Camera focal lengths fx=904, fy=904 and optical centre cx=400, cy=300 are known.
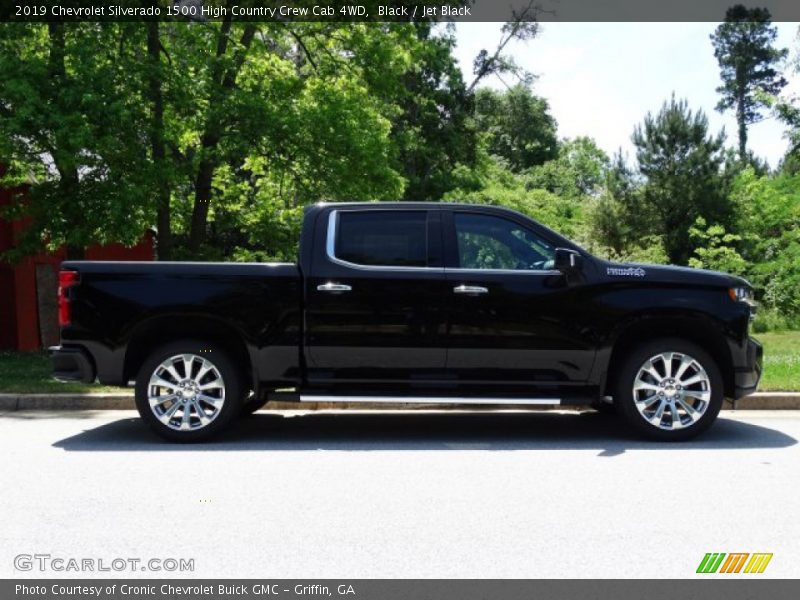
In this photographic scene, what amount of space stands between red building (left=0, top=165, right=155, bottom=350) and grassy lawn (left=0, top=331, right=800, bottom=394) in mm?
1877

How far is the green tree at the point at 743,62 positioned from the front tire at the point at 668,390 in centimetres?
6259

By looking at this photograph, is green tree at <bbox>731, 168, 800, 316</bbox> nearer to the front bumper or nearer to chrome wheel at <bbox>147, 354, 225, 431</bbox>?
the front bumper

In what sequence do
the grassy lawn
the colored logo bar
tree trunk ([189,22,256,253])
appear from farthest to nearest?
tree trunk ([189,22,256,253])
the grassy lawn
the colored logo bar

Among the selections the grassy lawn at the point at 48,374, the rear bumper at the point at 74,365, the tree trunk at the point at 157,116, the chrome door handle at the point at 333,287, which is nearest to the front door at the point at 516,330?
the chrome door handle at the point at 333,287

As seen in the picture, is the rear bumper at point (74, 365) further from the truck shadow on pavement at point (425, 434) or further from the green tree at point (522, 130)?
the green tree at point (522, 130)

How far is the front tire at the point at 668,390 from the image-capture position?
7793 mm

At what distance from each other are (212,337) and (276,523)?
313 centimetres

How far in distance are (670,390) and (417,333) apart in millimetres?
2241

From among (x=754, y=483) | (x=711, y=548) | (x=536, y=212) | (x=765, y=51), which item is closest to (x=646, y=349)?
(x=754, y=483)

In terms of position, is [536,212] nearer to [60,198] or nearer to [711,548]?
[60,198]

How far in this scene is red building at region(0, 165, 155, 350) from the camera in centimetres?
1936

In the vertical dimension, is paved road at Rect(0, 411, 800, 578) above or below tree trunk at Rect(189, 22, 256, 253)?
below

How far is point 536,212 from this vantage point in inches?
1539

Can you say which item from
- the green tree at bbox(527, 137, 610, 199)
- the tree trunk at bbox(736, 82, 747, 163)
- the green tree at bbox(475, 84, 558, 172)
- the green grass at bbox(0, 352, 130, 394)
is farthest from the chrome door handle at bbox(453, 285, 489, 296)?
the tree trunk at bbox(736, 82, 747, 163)
